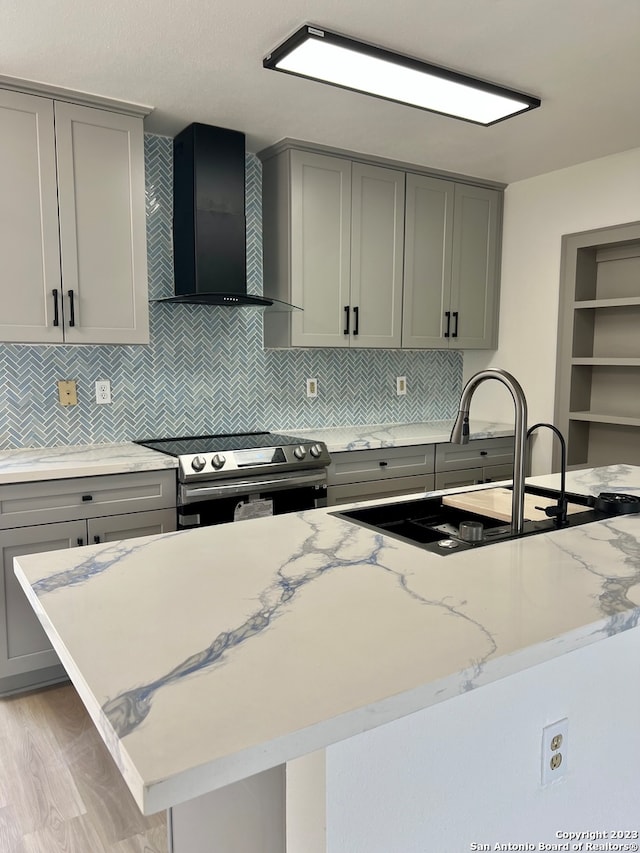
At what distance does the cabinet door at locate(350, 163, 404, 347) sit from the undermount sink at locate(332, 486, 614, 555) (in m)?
1.90

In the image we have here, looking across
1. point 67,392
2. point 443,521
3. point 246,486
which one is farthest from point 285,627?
point 67,392

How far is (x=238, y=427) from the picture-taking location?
3.71 meters

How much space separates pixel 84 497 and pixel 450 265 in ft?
8.66

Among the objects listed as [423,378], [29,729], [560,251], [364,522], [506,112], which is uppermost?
[506,112]

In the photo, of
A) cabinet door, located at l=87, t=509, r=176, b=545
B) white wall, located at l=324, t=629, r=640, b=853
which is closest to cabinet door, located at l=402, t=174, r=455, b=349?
cabinet door, located at l=87, t=509, r=176, b=545

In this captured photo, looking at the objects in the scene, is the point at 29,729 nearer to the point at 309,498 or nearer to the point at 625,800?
the point at 309,498

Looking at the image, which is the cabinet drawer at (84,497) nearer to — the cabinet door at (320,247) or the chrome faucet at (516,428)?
the cabinet door at (320,247)

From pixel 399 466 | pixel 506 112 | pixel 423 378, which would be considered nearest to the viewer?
pixel 506 112

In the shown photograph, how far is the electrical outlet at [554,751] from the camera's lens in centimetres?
119

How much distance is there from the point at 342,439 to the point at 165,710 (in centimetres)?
285

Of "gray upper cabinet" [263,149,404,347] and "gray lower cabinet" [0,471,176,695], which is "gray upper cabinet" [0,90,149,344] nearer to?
"gray lower cabinet" [0,471,176,695]

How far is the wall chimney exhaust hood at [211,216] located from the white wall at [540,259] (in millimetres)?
1886

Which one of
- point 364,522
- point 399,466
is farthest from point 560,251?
point 364,522

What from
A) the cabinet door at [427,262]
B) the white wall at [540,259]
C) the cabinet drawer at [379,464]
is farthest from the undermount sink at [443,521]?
the white wall at [540,259]
